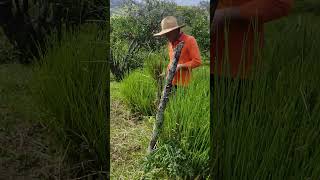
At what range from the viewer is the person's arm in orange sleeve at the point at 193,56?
153 inches

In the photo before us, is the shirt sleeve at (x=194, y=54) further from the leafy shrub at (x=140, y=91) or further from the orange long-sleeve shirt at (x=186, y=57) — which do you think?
the leafy shrub at (x=140, y=91)

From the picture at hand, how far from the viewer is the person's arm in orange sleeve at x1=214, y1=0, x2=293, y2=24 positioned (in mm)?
3605

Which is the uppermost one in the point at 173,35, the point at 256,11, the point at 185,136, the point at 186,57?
the point at 256,11

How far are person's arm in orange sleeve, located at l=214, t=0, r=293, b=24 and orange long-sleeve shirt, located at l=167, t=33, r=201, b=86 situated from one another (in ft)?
0.90

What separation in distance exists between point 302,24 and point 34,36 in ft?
7.87

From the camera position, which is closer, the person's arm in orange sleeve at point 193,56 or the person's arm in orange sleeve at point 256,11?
the person's arm in orange sleeve at point 256,11

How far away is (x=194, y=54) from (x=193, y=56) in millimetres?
19

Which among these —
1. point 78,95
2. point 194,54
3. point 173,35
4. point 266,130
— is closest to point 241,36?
point 194,54

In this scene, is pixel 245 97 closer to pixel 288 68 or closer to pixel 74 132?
pixel 288 68

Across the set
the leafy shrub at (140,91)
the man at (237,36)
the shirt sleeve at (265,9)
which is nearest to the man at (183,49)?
the man at (237,36)

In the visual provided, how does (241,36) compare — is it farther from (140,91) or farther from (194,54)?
(140,91)

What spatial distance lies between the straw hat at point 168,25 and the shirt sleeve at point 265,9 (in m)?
0.52

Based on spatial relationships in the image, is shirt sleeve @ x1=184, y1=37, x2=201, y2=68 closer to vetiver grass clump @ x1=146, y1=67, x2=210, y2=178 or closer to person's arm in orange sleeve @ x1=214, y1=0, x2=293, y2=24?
vetiver grass clump @ x1=146, y1=67, x2=210, y2=178

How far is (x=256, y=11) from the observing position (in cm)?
372
